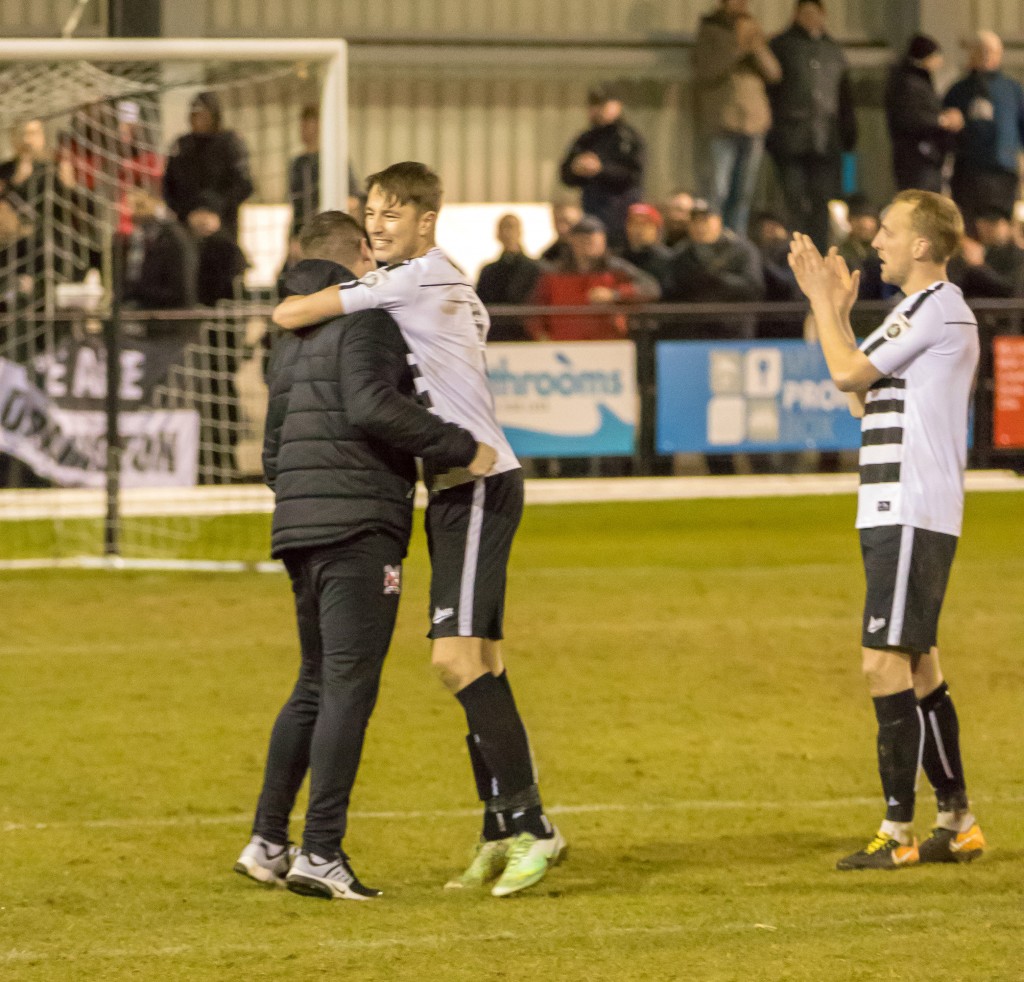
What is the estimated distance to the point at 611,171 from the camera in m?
20.0

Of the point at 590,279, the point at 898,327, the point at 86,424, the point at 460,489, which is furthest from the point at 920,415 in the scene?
the point at 590,279

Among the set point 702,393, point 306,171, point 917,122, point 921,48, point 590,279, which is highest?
point 921,48

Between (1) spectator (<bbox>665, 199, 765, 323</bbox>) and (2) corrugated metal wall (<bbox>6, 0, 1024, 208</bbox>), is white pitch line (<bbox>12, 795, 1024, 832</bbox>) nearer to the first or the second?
(1) spectator (<bbox>665, 199, 765, 323</bbox>)

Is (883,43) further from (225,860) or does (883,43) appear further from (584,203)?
(225,860)

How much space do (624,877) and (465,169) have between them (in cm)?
1937

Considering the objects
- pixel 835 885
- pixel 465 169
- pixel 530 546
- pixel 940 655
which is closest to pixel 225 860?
pixel 835 885

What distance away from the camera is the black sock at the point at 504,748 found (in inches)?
227

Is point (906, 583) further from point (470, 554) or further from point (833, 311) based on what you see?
point (470, 554)

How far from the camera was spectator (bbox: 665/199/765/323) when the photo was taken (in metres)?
17.7

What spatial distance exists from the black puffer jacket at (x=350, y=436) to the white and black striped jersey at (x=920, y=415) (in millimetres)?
1233

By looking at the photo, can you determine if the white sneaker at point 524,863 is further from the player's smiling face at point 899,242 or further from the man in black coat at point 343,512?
the player's smiling face at point 899,242

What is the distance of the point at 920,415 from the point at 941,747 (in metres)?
1.02

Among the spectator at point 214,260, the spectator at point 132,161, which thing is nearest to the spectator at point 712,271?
the spectator at point 214,260

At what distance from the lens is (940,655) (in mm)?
9531
